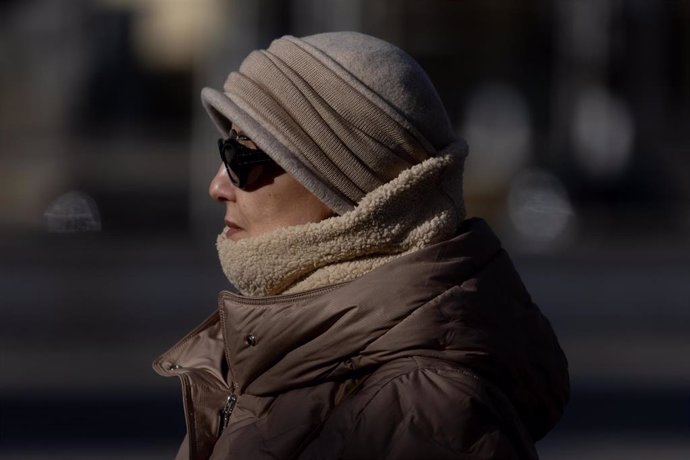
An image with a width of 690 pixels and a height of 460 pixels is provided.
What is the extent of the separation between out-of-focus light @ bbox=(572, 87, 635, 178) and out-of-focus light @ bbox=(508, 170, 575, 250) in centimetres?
40

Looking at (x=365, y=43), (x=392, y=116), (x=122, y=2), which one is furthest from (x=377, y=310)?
(x=122, y=2)

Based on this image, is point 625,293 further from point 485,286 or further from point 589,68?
point 485,286

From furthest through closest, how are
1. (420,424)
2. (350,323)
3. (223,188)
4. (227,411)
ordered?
1. (223,188)
2. (227,411)
3. (350,323)
4. (420,424)

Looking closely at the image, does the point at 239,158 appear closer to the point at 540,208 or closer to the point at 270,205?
the point at 270,205

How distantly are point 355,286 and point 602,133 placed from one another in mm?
11866

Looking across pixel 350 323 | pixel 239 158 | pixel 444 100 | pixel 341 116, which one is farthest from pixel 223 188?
pixel 444 100

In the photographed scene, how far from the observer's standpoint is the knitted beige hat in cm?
185

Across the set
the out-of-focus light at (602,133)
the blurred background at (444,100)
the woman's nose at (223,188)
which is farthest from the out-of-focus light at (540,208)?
the woman's nose at (223,188)

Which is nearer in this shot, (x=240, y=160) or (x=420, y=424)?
(x=420, y=424)

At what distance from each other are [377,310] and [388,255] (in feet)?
0.45

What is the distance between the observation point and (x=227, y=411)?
1.91 metres

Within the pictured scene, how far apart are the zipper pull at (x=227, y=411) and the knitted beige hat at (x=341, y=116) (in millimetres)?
314

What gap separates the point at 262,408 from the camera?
183 centimetres

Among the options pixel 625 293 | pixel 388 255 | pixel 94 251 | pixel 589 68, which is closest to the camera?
pixel 388 255
